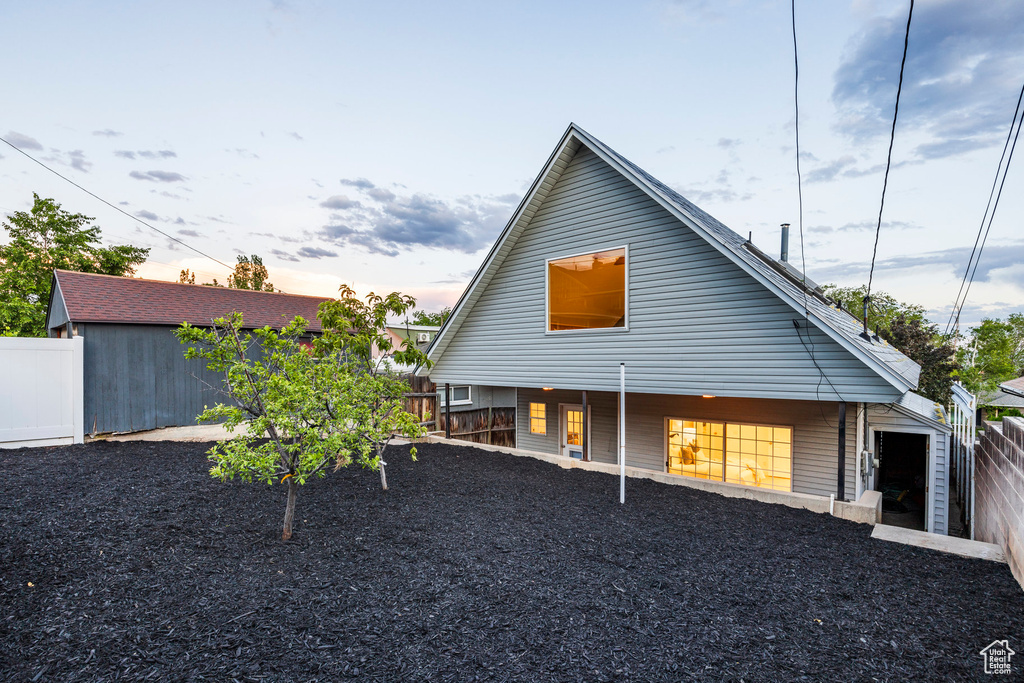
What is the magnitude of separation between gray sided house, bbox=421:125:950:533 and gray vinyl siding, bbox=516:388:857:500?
0.03 meters

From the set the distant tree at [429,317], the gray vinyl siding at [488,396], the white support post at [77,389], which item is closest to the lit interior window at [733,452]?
the gray vinyl siding at [488,396]

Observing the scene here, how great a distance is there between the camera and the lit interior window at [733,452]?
26.8 feet

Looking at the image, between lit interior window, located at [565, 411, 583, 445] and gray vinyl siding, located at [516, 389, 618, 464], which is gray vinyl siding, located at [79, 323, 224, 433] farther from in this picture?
lit interior window, located at [565, 411, 583, 445]

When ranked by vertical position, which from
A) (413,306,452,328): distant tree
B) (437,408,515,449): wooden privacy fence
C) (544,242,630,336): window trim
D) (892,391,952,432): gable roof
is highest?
(413,306,452,328): distant tree

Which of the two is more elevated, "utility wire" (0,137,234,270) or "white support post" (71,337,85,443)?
"utility wire" (0,137,234,270)

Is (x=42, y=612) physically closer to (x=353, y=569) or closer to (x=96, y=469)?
(x=353, y=569)

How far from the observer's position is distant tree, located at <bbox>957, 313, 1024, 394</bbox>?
2453 centimetres

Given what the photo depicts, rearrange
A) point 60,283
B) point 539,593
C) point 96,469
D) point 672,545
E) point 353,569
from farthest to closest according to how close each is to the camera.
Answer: point 60,283, point 96,469, point 672,545, point 353,569, point 539,593

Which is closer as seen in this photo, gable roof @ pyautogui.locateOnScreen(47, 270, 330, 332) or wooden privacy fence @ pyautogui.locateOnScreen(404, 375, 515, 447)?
gable roof @ pyautogui.locateOnScreen(47, 270, 330, 332)

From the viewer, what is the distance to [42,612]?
288cm

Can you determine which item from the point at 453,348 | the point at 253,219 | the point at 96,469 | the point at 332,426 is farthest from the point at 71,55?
the point at 332,426

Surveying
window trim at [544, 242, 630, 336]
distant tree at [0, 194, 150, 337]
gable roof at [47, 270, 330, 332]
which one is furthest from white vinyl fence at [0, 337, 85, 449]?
distant tree at [0, 194, 150, 337]

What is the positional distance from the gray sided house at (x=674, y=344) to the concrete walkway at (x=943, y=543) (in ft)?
3.34

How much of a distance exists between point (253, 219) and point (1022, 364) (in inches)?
1951
